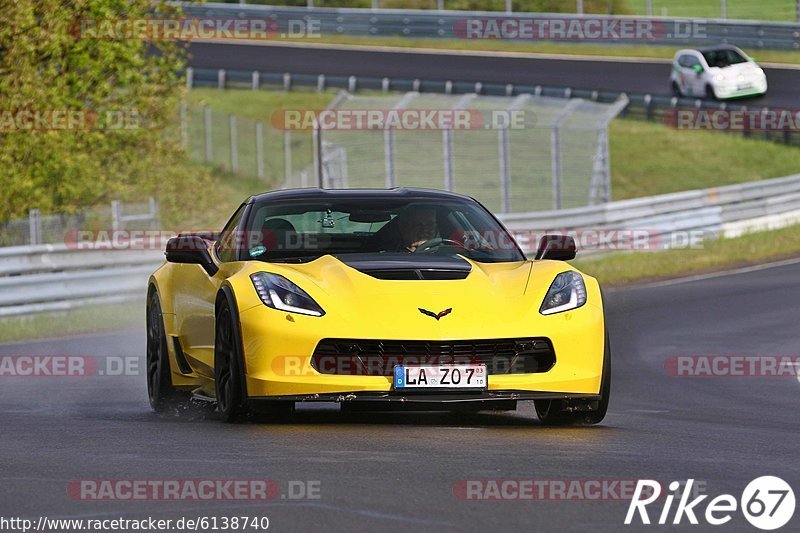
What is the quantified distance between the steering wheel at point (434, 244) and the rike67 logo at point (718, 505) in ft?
10.4

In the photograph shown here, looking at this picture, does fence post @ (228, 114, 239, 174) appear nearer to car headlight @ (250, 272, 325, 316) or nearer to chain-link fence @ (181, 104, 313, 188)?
chain-link fence @ (181, 104, 313, 188)

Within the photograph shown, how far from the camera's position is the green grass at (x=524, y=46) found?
51406 mm

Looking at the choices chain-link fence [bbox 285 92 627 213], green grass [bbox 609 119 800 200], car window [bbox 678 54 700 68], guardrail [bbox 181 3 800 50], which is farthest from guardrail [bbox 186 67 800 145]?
chain-link fence [bbox 285 92 627 213]

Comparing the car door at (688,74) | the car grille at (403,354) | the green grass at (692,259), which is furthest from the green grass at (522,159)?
the car grille at (403,354)

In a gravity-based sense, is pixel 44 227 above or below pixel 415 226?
below

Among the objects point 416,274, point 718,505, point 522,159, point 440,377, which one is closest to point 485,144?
point 522,159

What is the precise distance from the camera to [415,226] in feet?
32.2

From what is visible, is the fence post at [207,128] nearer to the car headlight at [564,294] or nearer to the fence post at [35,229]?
the fence post at [35,229]

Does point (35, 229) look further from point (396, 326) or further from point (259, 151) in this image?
point (259, 151)

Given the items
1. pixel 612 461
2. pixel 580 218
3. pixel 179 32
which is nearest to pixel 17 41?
pixel 179 32

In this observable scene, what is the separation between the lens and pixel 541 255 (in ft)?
32.2

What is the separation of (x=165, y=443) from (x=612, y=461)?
7.23 ft

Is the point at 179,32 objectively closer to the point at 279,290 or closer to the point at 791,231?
the point at 791,231

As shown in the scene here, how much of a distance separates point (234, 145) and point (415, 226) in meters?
29.1
